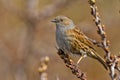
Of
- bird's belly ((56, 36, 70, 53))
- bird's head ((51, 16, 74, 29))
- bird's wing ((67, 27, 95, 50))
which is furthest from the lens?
bird's head ((51, 16, 74, 29))

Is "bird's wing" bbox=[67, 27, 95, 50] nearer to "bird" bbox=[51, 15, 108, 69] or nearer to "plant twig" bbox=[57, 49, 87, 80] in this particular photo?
"bird" bbox=[51, 15, 108, 69]

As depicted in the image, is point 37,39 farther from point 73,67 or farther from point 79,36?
point 73,67

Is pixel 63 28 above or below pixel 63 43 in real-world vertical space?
above

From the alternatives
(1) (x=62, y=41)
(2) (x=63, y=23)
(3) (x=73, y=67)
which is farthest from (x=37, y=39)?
(3) (x=73, y=67)

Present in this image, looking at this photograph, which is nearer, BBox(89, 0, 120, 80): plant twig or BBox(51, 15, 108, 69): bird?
BBox(89, 0, 120, 80): plant twig

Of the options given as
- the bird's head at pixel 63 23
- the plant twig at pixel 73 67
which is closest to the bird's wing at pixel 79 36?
the bird's head at pixel 63 23

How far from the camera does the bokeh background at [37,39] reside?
10.6 meters

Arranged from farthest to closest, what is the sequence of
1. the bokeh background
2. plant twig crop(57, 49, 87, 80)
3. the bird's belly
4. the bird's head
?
the bokeh background < the bird's head < the bird's belly < plant twig crop(57, 49, 87, 80)

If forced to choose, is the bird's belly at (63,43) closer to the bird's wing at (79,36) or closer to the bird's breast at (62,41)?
the bird's breast at (62,41)

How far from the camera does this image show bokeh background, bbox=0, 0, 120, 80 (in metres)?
10.6

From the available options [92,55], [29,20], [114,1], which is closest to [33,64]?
[29,20]

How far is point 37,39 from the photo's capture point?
1186 cm

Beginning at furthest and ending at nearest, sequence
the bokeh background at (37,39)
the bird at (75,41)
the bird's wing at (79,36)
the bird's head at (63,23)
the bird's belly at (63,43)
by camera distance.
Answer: the bokeh background at (37,39), the bird's head at (63,23), the bird's wing at (79,36), the bird at (75,41), the bird's belly at (63,43)

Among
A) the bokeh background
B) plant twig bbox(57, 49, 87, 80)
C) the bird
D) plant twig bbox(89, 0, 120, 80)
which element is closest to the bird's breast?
the bird
